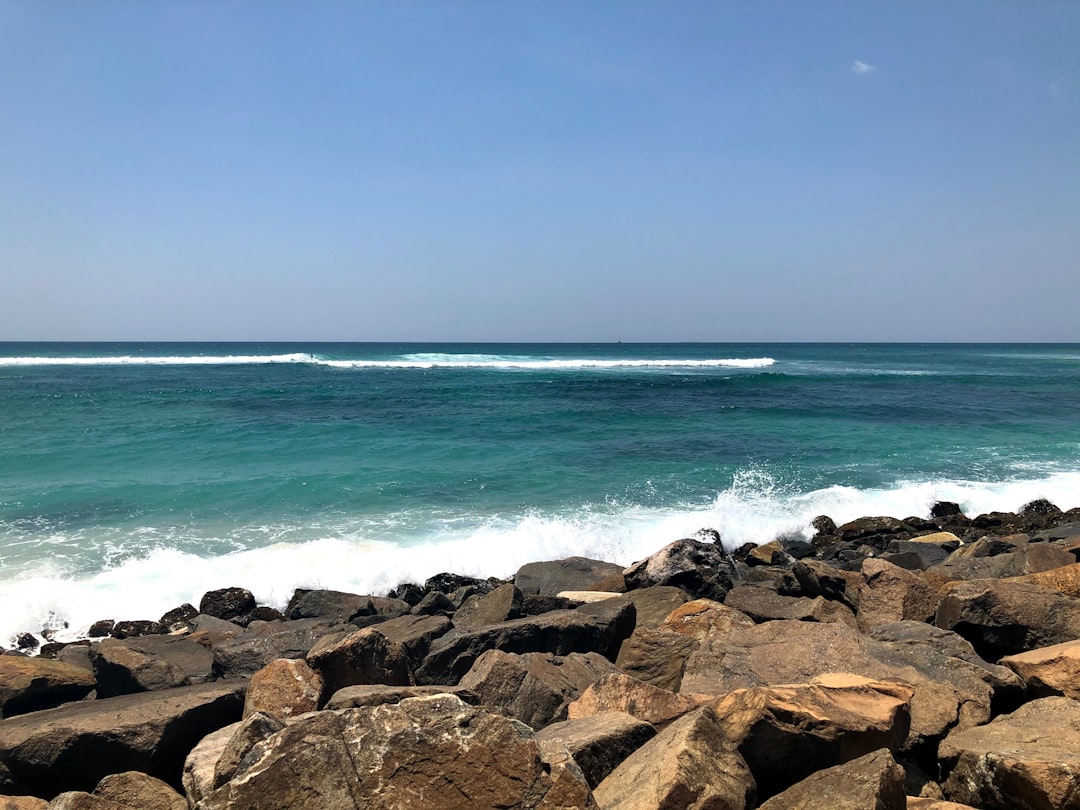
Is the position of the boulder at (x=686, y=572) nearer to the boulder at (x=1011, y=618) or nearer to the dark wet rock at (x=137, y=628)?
the boulder at (x=1011, y=618)

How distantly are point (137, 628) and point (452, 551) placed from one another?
13.6 ft

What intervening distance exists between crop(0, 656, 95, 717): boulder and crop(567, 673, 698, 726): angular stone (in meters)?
3.84

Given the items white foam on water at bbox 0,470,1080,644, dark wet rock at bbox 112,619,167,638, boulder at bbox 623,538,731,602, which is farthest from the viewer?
white foam on water at bbox 0,470,1080,644

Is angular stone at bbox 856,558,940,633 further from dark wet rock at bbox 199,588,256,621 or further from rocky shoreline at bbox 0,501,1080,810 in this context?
dark wet rock at bbox 199,588,256,621

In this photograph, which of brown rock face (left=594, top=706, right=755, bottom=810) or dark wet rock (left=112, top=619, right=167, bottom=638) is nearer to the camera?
brown rock face (left=594, top=706, right=755, bottom=810)

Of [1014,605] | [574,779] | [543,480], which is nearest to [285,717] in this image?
[574,779]

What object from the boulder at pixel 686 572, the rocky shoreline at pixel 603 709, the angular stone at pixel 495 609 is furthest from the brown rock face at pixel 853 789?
the boulder at pixel 686 572

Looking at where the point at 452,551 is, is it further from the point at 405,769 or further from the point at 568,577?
the point at 405,769

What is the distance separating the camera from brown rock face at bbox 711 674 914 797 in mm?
3234

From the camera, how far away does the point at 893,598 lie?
20.5 feet

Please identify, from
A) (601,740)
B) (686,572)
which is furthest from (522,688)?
(686,572)

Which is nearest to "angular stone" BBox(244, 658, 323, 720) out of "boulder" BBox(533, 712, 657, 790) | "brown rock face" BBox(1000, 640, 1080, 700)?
"boulder" BBox(533, 712, 657, 790)

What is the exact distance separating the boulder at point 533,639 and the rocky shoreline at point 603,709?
2 centimetres

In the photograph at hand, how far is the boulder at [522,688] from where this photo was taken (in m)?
4.21
